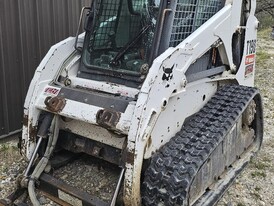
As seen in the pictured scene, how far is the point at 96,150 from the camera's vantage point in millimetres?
3504

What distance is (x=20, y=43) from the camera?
4.89 m

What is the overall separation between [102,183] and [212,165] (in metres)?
1.09

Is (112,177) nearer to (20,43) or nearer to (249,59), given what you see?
(249,59)

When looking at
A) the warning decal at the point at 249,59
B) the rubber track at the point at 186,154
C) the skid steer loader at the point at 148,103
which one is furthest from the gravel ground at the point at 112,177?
the warning decal at the point at 249,59

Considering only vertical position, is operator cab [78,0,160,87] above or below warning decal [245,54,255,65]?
above

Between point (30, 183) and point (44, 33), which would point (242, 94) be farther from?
point (44, 33)

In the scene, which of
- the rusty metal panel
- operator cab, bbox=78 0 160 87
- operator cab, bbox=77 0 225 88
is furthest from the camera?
the rusty metal panel

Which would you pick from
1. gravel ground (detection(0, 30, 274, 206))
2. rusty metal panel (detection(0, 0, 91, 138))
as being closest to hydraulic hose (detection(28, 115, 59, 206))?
gravel ground (detection(0, 30, 274, 206))

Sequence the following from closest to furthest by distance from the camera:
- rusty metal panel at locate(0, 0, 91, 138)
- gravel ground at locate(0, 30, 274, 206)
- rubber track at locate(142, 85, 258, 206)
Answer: rubber track at locate(142, 85, 258, 206)
gravel ground at locate(0, 30, 274, 206)
rusty metal panel at locate(0, 0, 91, 138)

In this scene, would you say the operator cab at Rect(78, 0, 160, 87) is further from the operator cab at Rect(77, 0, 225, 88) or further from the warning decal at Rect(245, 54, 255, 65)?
the warning decal at Rect(245, 54, 255, 65)

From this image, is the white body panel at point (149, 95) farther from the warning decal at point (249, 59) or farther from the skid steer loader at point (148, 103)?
the warning decal at point (249, 59)

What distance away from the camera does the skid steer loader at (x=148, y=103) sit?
295 cm

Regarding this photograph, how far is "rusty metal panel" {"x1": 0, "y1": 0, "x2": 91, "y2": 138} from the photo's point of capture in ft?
15.5

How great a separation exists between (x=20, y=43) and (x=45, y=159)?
1925 millimetres
